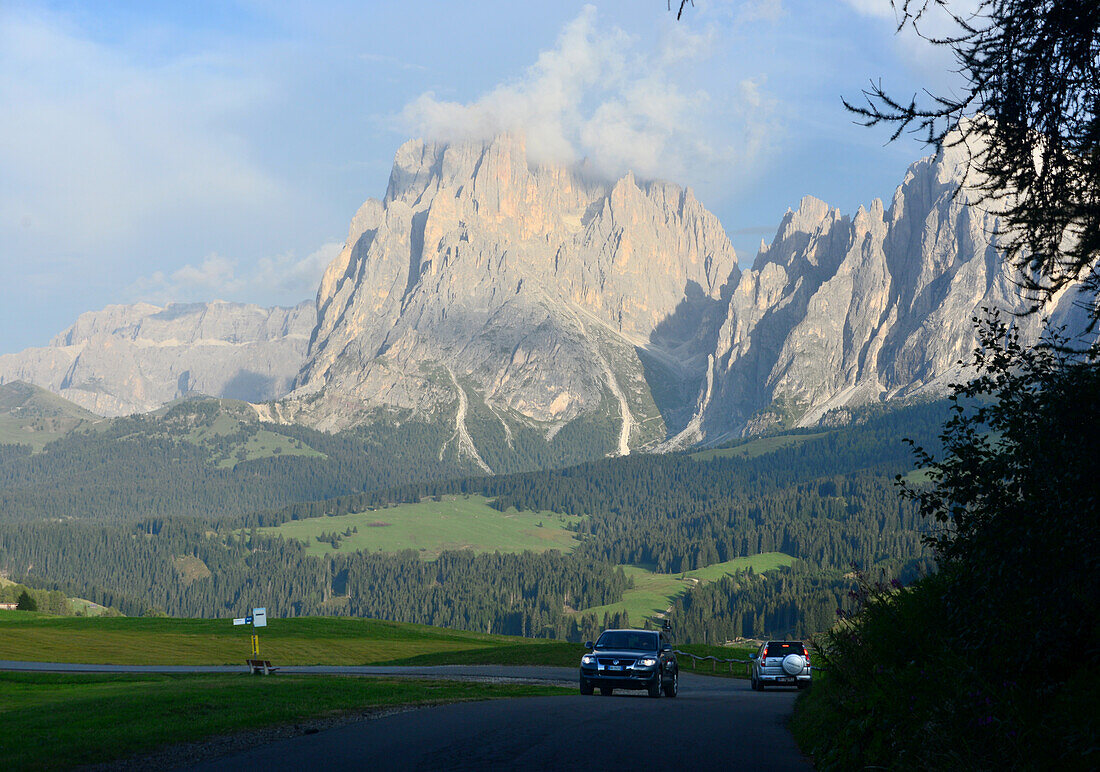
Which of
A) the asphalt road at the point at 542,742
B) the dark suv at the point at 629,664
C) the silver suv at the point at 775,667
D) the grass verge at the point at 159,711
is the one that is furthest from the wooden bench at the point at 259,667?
the silver suv at the point at 775,667

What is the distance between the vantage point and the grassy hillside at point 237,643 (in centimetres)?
7100

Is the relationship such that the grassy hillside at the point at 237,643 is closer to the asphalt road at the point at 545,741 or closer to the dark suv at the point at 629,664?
the dark suv at the point at 629,664

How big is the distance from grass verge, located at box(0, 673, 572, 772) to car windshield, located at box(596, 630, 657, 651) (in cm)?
381

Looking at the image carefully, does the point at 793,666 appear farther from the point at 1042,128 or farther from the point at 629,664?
the point at 1042,128

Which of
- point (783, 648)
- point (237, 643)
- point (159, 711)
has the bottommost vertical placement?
point (237, 643)

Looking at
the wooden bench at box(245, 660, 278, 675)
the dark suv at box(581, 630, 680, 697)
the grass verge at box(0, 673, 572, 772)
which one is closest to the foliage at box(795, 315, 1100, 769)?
the grass verge at box(0, 673, 572, 772)

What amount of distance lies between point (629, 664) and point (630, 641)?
1684mm

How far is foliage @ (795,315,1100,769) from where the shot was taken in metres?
10.8

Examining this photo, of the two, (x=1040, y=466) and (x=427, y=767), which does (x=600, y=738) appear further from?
(x=1040, y=466)

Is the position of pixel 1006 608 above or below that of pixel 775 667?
above

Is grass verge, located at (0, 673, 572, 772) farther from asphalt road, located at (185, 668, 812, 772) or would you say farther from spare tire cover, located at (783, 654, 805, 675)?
spare tire cover, located at (783, 654, 805, 675)

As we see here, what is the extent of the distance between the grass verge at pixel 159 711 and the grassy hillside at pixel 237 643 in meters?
31.6

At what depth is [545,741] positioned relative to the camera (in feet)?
64.0

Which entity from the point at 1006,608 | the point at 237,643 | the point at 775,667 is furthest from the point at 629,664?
the point at 237,643
